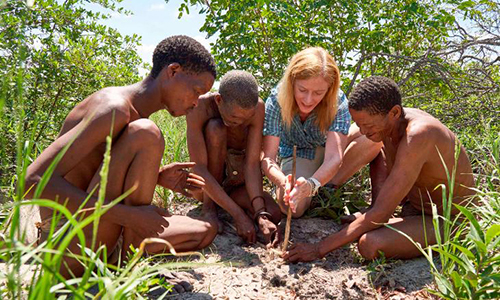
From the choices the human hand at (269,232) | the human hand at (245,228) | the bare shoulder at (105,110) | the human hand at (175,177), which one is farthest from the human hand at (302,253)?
the bare shoulder at (105,110)

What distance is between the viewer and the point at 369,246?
2.83 meters

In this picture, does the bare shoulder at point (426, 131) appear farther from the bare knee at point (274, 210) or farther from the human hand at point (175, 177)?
the human hand at point (175, 177)

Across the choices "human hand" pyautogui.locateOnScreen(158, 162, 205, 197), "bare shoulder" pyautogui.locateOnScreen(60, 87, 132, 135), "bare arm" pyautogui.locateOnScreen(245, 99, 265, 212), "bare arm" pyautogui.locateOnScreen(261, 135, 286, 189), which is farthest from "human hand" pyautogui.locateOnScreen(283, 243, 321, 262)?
"bare shoulder" pyautogui.locateOnScreen(60, 87, 132, 135)

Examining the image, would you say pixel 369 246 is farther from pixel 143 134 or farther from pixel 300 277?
pixel 143 134

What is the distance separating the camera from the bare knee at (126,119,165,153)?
226 cm

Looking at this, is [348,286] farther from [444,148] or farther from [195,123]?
[195,123]

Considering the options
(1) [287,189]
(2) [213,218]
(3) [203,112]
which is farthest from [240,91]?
(2) [213,218]

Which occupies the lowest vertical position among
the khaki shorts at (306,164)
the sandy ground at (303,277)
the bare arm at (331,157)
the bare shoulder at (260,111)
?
the sandy ground at (303,277)

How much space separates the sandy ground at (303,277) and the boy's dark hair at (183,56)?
1113 millimetres

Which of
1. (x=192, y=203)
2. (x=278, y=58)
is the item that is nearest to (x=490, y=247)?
(x=192, y=203)

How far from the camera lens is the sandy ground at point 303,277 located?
249cm

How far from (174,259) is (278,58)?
2.77 m

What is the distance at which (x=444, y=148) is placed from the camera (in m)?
2.79

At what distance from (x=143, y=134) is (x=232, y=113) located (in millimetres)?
964
